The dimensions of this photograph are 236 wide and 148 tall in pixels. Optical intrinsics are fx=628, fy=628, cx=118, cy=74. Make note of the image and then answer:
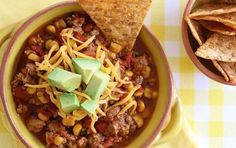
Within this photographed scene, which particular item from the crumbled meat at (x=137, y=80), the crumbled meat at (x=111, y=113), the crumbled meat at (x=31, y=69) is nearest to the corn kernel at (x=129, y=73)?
the crumbled meat at (x=137, y=80)

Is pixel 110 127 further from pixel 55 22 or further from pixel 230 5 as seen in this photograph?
pixel 230 5

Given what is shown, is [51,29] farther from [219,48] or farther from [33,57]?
[219,48]

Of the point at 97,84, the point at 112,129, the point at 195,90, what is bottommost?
the point at 195,90

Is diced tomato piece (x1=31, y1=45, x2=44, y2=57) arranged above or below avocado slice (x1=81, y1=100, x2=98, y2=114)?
above

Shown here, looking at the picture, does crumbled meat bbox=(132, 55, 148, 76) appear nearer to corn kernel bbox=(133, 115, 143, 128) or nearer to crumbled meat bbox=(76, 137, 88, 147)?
corn kernel bbox=(133, 115, 143, 128)

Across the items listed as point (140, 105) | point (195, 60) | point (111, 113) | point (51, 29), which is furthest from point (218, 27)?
point (51, 29)

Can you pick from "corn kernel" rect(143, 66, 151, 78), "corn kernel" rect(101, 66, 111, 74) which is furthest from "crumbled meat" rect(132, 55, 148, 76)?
"corn kernel" rect(101, 66, 111, 74)
